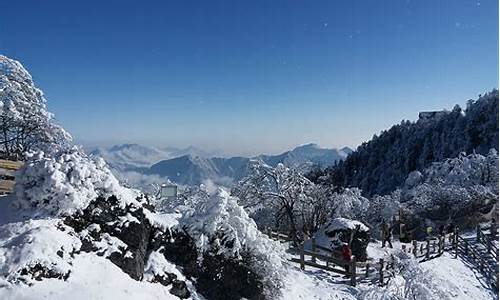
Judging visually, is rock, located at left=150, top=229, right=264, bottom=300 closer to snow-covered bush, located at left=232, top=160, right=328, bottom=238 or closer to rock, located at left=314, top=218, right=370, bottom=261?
rock, located at left=314, top=218, right=370, bottom=261

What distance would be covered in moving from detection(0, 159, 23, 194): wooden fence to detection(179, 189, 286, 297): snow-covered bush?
190 inches

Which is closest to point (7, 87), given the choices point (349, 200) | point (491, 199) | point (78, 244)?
point (78, 244)

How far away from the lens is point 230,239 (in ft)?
37.0

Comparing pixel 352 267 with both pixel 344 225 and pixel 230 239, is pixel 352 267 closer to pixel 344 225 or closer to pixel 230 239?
pixel 344 225

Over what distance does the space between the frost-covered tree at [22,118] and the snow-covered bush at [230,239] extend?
821cm

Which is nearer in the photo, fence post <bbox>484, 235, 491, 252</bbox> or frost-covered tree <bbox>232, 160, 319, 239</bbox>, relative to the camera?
fence post <bbox>484, 235, 491, 252</bbox>

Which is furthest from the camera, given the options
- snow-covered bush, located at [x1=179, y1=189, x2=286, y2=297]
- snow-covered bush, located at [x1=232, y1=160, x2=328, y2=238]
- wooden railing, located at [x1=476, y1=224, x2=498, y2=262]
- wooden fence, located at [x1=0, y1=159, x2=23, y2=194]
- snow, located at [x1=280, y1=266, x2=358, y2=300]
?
snow-covered bush, located at [x1=232, y1=160, x2=328, y2=238]

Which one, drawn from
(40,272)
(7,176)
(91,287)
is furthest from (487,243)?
(7,176)

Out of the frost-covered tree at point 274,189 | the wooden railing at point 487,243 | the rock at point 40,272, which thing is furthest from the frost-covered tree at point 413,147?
the rock at point 40,272

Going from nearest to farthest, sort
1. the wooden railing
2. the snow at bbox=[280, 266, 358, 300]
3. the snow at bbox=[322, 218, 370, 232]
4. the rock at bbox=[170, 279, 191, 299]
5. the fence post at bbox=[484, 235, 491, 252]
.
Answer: the rock at bbox=[170, 279, 191, 299] < the snow at bbox=[280, 266, 358, 300] < the snow at bbox=[322, 218, 370, 232] < the wooden railing < the fence post at bbox=[484, 235, 491, 252]

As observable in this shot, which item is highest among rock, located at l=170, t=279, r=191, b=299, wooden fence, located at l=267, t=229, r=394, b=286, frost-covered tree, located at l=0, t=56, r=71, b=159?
frost-covered tree, located at l=0, t=56, r=71, b=159

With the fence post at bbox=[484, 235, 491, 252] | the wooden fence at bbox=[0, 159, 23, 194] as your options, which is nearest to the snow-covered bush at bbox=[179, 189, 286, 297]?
the wooden fence at bbox=[0, 159, 23, 194]

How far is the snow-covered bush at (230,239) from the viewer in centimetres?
1115

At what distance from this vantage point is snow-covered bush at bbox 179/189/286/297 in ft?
36.6
